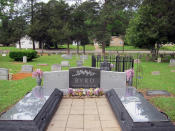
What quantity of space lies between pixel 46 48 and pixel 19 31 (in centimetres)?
1676

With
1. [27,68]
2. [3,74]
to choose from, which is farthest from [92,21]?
[3,74]

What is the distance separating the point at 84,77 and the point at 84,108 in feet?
7.06

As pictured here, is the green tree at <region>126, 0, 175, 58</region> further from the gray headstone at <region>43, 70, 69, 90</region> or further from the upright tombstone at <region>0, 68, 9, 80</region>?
the gray headstone at <region>43, 70, 69, 90</region>

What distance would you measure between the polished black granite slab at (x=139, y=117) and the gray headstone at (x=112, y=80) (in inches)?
67.4

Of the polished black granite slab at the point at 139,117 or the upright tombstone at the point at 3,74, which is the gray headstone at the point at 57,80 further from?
the upright tombstone at the point at 3,74

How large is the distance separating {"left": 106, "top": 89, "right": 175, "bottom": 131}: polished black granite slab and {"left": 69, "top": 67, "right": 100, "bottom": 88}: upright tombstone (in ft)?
6.05

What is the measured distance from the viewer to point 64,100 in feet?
25.8

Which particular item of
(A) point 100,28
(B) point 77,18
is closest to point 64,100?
(A) point 100,28

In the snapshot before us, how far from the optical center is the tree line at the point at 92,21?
23.9 metres

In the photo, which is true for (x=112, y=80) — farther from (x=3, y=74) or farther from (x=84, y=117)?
(x=3, y=74)

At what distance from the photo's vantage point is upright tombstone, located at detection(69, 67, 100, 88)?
8641 millimetres

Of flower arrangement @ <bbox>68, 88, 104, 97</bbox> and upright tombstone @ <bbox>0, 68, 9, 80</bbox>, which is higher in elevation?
upright tombstone @ <bbox>0, 68, 9, 80</bbox>

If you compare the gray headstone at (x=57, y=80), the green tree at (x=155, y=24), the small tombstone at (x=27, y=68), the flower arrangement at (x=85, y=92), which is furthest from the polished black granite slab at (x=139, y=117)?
the green tree at (x=155, y=24)

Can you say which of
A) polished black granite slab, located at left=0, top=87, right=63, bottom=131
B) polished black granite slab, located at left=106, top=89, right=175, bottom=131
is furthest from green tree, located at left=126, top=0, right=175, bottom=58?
polished black granite slab, located at left=0, top=87, right=63, bottom=131
